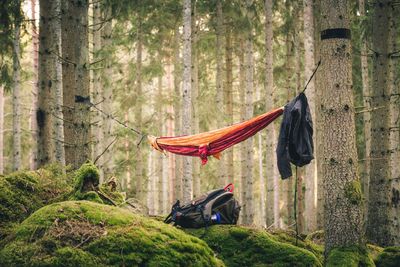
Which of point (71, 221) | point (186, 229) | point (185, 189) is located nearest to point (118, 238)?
point (71, 221)

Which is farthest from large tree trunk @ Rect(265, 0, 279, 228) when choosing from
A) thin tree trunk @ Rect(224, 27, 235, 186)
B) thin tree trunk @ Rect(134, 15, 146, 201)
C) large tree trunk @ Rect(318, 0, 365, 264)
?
large tree trunk @ Rect(318, 0, 365, 264)

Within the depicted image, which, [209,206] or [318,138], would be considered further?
[318,138]

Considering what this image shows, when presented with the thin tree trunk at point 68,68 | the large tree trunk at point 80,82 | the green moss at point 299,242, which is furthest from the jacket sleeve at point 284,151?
the thin tree trunk at point 68,68

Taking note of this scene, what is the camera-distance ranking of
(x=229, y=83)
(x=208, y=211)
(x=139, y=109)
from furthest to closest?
(x=139, y=109)
(x=229, y=83)
(x=208, y=211)

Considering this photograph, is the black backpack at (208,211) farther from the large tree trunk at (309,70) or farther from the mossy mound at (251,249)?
the large tree trunk at (309,70)

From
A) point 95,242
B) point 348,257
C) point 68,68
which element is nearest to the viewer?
point 95,242

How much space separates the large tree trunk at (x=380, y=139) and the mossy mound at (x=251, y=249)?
2765mm

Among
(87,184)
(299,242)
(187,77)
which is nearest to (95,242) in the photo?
(87,184)

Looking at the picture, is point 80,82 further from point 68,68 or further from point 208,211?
point 208,211

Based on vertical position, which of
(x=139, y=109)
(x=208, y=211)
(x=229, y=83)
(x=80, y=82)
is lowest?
(x=208, y=211)

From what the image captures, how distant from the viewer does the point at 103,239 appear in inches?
123

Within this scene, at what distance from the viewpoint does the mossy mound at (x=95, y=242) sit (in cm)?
300

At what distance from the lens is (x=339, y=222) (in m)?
4.14

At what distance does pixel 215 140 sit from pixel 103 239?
2.90m
